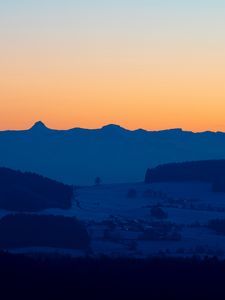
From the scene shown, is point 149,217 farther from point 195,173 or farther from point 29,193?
point 195,173

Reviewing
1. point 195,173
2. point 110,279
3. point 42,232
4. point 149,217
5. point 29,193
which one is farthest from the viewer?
point 195,173

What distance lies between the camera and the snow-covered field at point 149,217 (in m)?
99.6

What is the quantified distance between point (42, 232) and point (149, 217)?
21.8m

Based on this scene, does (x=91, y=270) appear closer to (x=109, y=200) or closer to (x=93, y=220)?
(x=93, y=220)

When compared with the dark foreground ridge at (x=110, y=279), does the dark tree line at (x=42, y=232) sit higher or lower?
higher

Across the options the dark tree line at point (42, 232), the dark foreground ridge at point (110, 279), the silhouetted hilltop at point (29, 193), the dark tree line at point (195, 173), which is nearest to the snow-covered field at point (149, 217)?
the dark tree line at point (42, 232)

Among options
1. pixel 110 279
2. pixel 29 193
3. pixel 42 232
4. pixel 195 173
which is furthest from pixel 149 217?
pixel 110 279

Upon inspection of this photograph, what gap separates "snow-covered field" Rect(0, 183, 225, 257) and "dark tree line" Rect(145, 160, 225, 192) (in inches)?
58.1

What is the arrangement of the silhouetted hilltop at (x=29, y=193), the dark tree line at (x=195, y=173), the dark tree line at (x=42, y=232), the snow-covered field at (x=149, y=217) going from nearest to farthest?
the dark tree line at (x=42, y=232) < the snow-covered field at (x=149, y=217) < the silhouetted hilltop at (x=29, y=193) < the dark tree line at (x=195, y=173)

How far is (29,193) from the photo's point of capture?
127 m

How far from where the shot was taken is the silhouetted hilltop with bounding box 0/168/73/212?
400 feet

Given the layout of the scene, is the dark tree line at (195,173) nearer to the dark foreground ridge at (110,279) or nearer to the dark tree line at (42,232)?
the dark tree line at (42,232)

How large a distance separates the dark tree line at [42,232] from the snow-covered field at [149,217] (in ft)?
4.30

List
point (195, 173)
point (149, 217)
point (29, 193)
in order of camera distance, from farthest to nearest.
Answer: point (195, 173)
point (29, 193)
point (149, 217)
